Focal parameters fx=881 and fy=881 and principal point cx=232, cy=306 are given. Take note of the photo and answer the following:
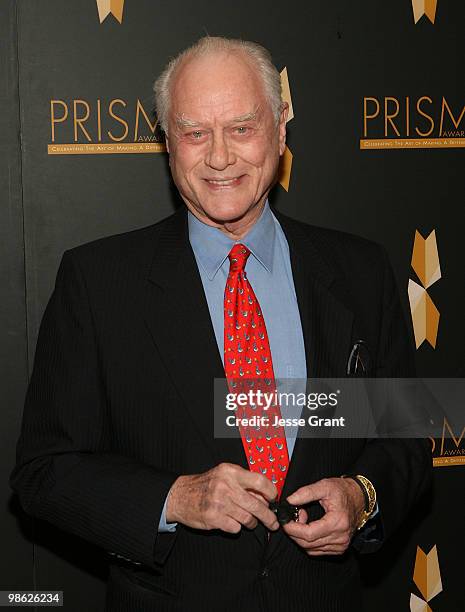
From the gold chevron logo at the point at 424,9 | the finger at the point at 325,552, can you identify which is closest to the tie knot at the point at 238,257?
the finger at the point at 325,552

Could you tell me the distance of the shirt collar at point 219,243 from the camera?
6.51 feet

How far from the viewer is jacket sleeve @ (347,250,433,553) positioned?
1.89 metres

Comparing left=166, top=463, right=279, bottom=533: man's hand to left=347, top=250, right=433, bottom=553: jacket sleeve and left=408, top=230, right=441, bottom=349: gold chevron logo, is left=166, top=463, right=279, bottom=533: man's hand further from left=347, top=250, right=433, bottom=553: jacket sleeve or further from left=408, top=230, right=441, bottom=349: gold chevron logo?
left=408, top=230, right=441, bottom=349: gold chevron logo

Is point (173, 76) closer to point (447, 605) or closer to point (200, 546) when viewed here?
point (200, 546)

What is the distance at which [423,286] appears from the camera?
311 cm

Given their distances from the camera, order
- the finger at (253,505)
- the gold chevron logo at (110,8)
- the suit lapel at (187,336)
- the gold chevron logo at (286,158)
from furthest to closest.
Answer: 1. the gold chevron logo at (286,158)
2. the gold chevron logo at (110,8)
3. the suit lapel at (187,336)
4. the finger at (253,505)

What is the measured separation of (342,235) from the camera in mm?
2209

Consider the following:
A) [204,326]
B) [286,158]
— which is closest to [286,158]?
[286,158]

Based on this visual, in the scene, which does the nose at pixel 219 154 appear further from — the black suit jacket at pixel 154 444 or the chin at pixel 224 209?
the black suit jacket at pixel 154 444

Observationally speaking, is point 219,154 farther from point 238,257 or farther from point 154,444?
point 154,444

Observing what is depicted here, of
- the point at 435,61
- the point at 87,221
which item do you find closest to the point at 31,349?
the point at 87,221

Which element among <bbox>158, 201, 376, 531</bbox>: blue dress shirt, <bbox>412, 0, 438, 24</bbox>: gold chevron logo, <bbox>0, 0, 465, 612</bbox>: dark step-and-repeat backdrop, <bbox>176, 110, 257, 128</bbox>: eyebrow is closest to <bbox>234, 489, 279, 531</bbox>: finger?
<bbox>158, 201, 376, 531</bbox>: blue dress shirt

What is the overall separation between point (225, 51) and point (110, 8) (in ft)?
3.43

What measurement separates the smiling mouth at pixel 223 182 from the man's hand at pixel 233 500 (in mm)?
631
